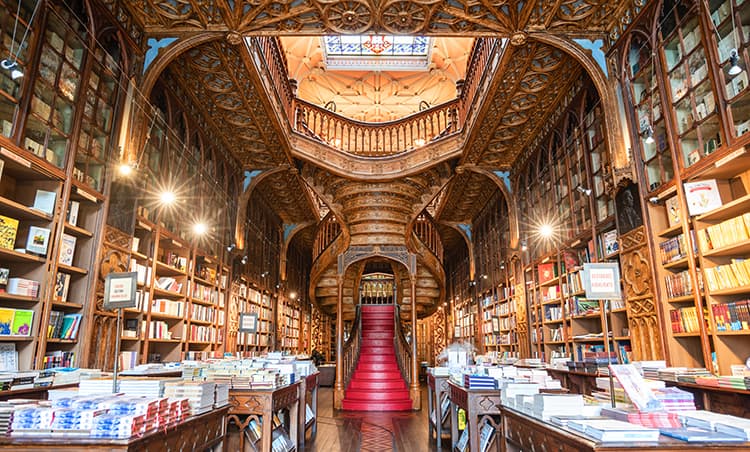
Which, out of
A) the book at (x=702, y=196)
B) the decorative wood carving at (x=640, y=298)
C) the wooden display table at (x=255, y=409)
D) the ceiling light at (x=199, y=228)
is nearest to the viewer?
the wooden display table at (x=255, y=409)

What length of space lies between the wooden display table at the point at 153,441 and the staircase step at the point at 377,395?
6685 mm

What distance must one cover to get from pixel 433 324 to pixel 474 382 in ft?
47.6

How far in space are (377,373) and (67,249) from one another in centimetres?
731

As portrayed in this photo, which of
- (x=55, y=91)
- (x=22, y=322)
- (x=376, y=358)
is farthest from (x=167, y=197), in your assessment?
(x=376, y=358)

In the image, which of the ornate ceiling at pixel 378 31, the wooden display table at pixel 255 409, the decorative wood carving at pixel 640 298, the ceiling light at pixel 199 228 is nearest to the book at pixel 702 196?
the decorative wood carving at pixel 640 298

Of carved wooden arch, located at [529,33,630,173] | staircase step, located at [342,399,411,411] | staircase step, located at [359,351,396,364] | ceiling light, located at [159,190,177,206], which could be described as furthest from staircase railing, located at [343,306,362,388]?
carved wooden arch, located at [529,33,630,173]

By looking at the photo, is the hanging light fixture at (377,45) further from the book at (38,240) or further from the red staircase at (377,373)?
the book at (38,240)

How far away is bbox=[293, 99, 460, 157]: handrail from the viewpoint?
29.8 ft

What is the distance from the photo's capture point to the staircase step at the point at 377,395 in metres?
9.12

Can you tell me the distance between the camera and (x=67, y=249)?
13.2 ft

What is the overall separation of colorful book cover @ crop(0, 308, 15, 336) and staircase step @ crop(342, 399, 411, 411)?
630 cm

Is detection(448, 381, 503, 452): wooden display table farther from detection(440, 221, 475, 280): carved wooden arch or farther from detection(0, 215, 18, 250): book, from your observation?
detection(440, 221, 475, 280): carved wooden arch

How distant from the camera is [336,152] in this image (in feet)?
29.3

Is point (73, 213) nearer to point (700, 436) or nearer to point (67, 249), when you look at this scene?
point (67, 249)
